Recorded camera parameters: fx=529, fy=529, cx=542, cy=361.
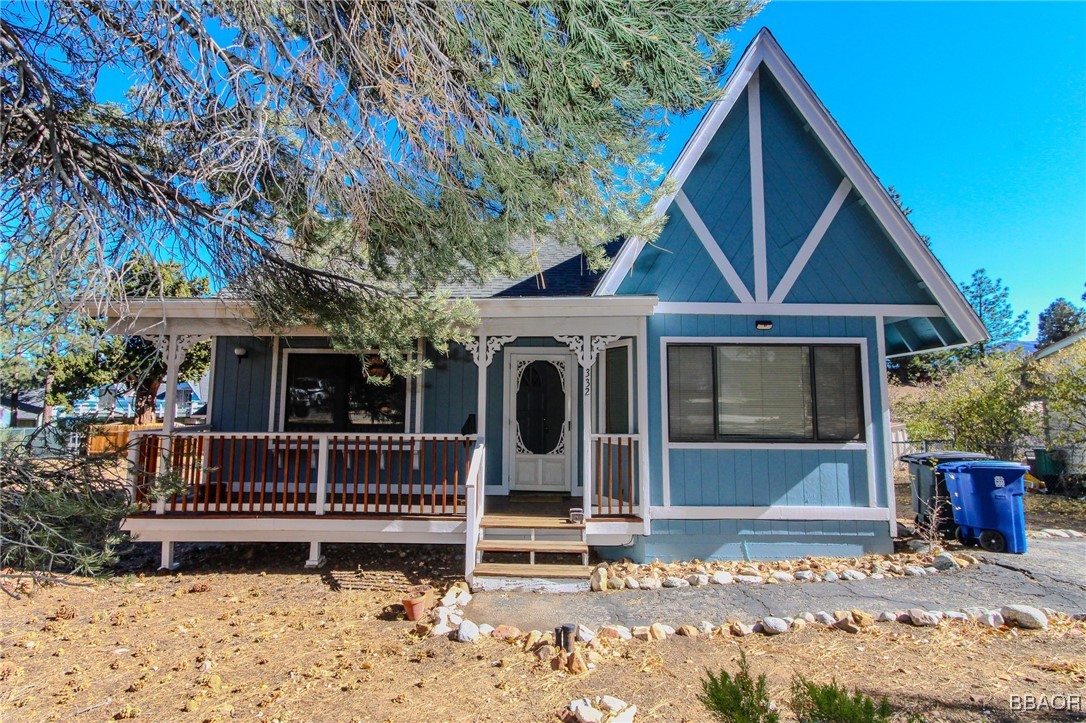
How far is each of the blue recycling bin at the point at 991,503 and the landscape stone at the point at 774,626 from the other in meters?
3.79

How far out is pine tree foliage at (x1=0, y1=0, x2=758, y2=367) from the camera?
3.39m

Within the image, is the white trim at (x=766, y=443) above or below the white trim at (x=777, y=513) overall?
above

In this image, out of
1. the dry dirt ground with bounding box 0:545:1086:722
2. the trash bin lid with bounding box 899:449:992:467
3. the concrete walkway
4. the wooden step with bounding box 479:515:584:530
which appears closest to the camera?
the dry dirt ground with bounding box 0:545:1086:722

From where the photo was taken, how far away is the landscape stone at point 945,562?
5.70 meters

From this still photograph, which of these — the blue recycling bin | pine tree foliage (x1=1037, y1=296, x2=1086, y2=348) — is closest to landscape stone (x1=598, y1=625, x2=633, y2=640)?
the blue recycling bin

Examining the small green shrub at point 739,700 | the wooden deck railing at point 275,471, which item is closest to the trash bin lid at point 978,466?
the wooden deck railing at point 275,471

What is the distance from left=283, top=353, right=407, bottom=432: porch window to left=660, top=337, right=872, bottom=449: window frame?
374 centimetres

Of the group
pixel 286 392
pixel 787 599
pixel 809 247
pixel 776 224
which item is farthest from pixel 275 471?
pixel 809 247

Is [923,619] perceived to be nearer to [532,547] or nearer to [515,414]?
[532,547]

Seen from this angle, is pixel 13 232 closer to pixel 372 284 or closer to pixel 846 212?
pixel 372 284

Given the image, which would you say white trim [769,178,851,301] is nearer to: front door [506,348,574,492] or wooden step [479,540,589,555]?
front door [506,348,574,492]

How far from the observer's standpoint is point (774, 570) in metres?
5.87

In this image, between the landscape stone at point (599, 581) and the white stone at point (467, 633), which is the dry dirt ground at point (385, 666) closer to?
the white stone at point (467, 633)

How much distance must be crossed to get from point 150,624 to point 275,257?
3.47m
